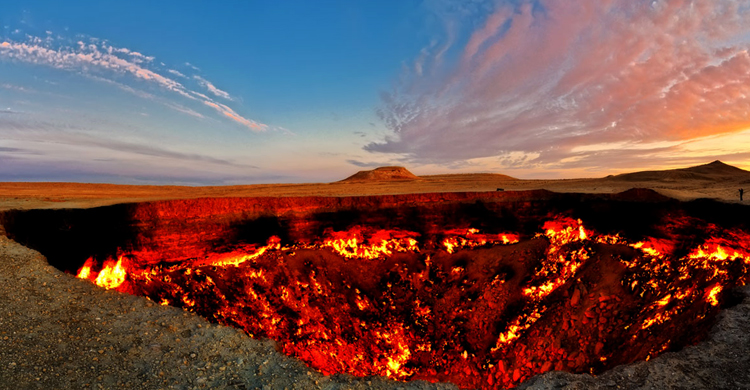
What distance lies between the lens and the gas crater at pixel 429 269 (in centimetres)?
837

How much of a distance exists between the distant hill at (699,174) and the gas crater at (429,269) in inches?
684

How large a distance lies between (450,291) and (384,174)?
3049cm

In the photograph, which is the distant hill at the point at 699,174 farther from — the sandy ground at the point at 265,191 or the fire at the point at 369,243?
the fire at the point at 369,243

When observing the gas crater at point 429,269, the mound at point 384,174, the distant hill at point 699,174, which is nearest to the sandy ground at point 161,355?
the gas crater at point 429,269

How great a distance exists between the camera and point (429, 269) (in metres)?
11.1

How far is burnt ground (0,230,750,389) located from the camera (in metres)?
3.80

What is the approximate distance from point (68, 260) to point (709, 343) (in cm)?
1265

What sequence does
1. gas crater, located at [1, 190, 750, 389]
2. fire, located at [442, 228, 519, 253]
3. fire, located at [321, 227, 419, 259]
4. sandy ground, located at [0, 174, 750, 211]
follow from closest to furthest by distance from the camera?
gas crater, located at [1, 190, 750, 389] < sandy ground, located at [0, 174, 750, 211] < fire, located at [321, 227, 419, 259] < fire, located at [442, 228, 519, 253]

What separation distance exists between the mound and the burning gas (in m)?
28.4

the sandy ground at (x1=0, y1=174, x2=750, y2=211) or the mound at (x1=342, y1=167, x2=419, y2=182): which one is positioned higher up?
the mound at (x1=342, y1=167, x2=419, y2=182)

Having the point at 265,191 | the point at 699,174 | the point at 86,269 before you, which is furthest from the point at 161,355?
the point at 699,174

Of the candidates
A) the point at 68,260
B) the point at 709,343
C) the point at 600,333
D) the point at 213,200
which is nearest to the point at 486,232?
the point at 600,333

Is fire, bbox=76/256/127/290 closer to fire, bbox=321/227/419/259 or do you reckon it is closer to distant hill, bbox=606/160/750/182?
fire, bbox=321/227/419/259

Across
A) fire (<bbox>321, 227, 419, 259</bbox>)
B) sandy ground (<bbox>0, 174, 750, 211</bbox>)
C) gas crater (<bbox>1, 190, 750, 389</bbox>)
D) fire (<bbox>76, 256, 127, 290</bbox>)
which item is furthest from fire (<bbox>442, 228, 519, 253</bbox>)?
fire (<bbox>76, 256, 127, 290</bbox>)
